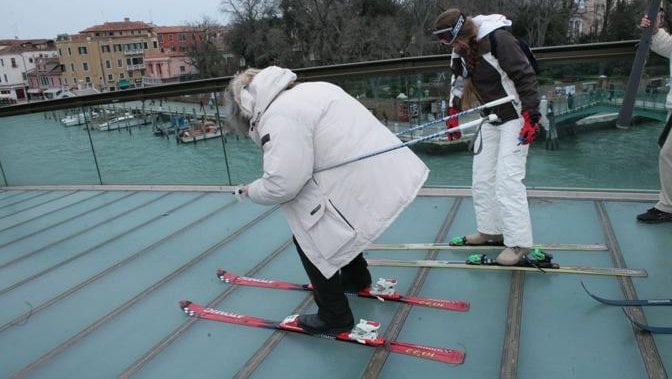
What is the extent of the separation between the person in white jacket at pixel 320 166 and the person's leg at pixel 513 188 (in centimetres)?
78

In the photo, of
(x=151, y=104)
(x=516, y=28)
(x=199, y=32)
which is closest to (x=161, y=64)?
(x=199, y=32)

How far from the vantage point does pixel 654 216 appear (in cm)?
368

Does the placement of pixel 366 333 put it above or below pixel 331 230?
below

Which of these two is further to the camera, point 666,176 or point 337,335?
point 666,176

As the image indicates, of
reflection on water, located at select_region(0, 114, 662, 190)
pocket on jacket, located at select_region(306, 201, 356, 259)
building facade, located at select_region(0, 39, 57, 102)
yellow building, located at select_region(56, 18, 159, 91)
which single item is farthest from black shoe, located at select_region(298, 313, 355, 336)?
building facade, located at select_region(0, 39, 57, 102)

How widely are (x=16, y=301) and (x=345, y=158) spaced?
2.69 m

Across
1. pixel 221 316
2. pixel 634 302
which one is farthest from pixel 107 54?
pixel 634 302

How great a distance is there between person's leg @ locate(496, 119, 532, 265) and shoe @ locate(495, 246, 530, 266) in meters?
0.06

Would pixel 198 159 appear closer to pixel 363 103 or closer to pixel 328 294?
pixel 363 103

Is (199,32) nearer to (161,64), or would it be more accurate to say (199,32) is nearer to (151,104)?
(161,64)

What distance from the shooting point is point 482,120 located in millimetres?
2900

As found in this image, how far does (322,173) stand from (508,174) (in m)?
1.25

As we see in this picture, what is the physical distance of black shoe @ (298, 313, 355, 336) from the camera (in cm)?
264

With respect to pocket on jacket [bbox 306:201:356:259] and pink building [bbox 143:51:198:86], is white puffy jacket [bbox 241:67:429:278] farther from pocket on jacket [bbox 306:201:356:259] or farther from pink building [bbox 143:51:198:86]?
pink building [bbox 143:51:198:86]
